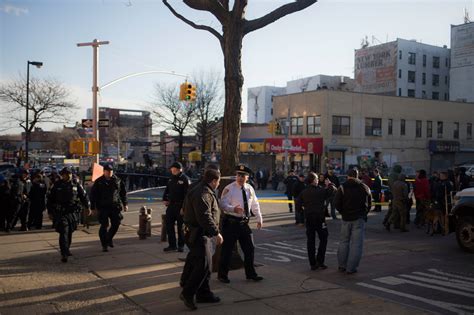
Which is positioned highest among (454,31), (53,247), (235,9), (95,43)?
(454,31)

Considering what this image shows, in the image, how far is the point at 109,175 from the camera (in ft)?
34.1

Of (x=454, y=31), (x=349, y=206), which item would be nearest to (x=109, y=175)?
(x=349, y=206)

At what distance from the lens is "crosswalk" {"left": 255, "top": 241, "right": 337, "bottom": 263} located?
980 centimetres

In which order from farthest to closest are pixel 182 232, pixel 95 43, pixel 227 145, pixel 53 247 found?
pixel 95 43 → pixel 53 247 → pixel 182 232 → pixel 227 145

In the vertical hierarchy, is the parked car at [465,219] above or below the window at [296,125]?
below

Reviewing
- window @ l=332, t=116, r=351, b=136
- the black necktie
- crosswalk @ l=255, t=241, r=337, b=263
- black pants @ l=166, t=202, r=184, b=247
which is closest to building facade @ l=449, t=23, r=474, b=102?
window @ l=332, t=116, r=351, b=136

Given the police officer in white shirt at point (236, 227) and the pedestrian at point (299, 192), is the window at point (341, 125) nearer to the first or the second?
the pedestrian at point (299, 192)

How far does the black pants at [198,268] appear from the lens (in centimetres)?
602

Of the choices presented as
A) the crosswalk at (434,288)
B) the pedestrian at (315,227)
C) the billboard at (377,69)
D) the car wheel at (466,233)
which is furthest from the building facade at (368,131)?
the crosswalk at (434,288)

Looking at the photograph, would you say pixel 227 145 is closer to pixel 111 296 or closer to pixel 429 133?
pixel 111 296

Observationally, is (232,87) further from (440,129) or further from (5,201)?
(440,129)

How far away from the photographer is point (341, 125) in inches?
1610

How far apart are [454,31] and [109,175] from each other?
6667 cm

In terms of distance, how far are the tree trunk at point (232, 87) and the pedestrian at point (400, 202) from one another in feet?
21.0
